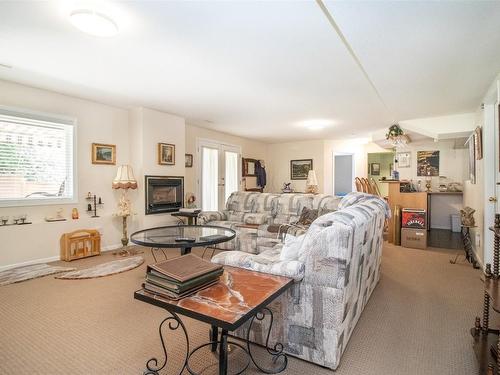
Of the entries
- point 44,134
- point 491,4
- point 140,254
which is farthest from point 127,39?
point 140,254

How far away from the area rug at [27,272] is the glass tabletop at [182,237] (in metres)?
1.34

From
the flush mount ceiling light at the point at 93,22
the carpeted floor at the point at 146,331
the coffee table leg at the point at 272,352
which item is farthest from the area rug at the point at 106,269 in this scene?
the flush mount ceiling light at the point at 93,22

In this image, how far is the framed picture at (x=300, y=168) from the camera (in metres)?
8.18

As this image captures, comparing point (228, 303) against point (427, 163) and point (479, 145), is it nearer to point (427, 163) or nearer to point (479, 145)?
point (479, 145)

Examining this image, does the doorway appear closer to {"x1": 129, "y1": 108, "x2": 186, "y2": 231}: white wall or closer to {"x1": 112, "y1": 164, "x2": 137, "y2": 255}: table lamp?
{"x1": 129, "y1": 108, "x2": 186, "y2": 231}: white wall

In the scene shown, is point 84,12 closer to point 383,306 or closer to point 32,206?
point 32,206

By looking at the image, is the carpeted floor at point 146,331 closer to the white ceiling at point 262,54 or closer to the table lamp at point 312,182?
the white ceiling at point 262,54

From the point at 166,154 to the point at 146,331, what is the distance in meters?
3.48

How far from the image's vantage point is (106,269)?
11.3 ft

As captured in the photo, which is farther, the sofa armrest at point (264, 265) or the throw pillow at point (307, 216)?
the throw pillow at point (307, 216)

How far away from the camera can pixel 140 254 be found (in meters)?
4.20

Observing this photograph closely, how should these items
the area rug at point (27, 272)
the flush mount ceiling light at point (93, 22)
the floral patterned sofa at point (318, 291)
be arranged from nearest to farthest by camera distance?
1. the floral patterned sofa at point (318, 291)
2. the flush mount ceiling light at point (93, 22)
3. the area rug at point (27, 272)

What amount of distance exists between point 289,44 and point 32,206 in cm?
383

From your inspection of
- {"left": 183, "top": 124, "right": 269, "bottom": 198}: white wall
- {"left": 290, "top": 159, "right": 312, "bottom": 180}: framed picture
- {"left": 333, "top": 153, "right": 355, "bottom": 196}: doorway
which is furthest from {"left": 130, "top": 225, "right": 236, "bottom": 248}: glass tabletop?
{"left": 333, "top": 153, "right": 355, "bottom": 196}: doorway
